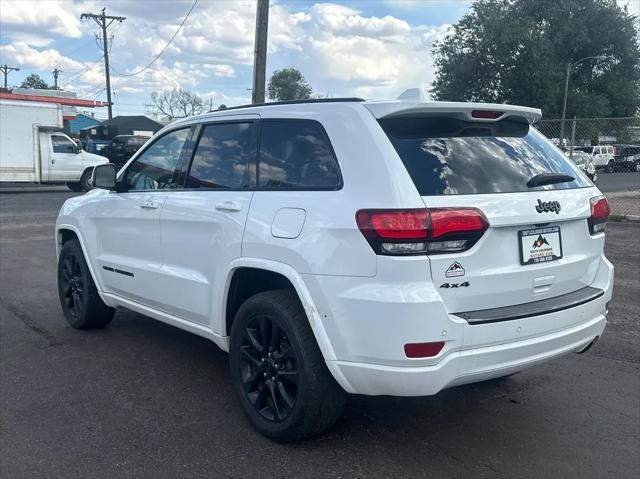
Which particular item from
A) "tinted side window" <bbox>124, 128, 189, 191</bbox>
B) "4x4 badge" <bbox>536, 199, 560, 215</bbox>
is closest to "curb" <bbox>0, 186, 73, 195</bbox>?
"tinted side window" <bbox>124, 128, 189, 191</bbox>

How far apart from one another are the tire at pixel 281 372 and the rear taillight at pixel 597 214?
176cm

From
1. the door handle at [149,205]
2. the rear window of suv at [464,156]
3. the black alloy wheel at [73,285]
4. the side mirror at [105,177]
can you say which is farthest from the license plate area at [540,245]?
the black alloy wheel at [73,285]

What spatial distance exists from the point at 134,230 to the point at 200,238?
1.00 metres

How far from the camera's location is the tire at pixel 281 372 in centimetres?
344

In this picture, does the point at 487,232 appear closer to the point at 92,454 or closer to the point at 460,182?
the point at 460,182

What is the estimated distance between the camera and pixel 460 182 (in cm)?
331

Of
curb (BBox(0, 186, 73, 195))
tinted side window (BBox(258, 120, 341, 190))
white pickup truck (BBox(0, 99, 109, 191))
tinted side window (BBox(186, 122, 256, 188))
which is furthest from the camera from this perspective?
curb (BBox(0, 186, 73, 195))

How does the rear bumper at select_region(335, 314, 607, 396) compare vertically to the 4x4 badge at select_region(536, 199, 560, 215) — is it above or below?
below

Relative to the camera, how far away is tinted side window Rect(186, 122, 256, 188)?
4113 mm

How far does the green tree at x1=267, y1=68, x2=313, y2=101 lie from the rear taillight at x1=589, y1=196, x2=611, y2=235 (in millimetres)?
70515

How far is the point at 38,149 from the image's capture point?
2236 cm

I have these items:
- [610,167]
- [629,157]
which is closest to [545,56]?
[610,167]

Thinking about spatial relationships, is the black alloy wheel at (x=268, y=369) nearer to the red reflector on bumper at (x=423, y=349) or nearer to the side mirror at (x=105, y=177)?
the red reflector on bumper at (x=423, y=349)

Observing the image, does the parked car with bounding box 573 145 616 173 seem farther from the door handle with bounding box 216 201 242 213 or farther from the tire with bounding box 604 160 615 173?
the door handle with bounding box 216 201 242 213
